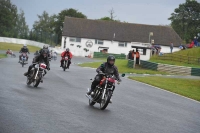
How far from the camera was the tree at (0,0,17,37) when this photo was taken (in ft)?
377

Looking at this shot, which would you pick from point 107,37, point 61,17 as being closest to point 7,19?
point 61,17

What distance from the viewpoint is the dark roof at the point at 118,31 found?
105 m

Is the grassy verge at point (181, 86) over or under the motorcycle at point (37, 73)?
under

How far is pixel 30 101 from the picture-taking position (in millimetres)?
14781

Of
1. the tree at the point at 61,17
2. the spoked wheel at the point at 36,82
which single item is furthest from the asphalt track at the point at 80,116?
the tree at the point at 61,17

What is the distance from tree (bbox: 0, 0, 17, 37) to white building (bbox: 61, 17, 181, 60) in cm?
1676

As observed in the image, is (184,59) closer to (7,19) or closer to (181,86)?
(181,86)

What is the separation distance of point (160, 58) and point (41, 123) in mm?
45528

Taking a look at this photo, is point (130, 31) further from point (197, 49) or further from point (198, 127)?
point (198, 127)

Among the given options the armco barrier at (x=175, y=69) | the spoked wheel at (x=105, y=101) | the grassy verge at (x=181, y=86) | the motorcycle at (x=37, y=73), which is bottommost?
the grassy verge at (x=181, y=86)

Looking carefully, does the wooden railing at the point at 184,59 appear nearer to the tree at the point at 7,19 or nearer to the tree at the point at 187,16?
the tree at the point at 7,19

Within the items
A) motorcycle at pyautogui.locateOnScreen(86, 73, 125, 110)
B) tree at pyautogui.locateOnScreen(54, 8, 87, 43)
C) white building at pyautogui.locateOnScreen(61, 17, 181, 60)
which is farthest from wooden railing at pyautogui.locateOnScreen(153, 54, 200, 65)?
tree at pyautogui.locateOnScreen(54, 8, 87, 43)

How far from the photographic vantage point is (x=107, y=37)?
105 metres

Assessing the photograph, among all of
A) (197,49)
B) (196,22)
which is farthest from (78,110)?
(196,22)
